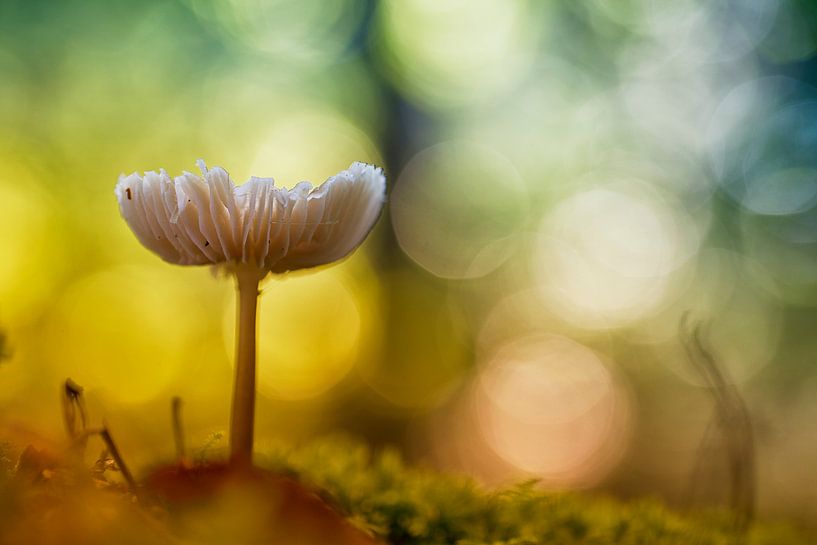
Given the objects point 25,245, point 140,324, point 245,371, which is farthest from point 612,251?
point 245,371

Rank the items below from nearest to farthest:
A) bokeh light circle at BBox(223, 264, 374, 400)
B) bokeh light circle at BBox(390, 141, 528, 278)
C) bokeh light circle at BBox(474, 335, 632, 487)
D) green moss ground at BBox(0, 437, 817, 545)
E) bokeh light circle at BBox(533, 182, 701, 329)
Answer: green moss ground at BBox(0, 437, 817, 545) → bokeh light circle at BBox(390, 141, 528, 278) → bokeh light circle at BBox(223, 264, 374, 400) → bokeh light circle at BBox(533, 182, 701, 329) → bokeh light circle at BBox(474, 335, 632, 487)

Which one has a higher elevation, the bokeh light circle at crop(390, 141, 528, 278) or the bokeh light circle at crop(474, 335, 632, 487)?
the bokeh light circle at crop(390, 141, 528, 278)

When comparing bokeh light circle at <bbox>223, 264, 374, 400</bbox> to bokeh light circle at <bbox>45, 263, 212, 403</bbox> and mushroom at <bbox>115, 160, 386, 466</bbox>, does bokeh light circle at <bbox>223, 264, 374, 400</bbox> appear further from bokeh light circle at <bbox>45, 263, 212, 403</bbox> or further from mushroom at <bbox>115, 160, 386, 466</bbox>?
mushroom at <bbox>115, 160, 386, 466</bbox>

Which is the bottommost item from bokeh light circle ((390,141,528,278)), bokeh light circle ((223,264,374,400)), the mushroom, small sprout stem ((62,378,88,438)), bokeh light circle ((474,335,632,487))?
bokeh light circle ((474,335,632,487))

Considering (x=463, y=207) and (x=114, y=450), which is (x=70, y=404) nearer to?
(x=114, y=450)

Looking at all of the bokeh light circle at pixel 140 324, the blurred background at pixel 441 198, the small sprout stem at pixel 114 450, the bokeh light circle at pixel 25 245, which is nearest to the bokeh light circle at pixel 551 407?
the blurred background at pixel 441 198

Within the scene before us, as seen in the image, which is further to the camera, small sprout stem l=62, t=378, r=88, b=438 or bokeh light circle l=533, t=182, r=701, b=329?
bokeh light circle l=533, t=182, r=701, b=329

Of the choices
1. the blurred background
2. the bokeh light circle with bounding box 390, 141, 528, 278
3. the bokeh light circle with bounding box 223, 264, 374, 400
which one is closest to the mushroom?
the blurred background

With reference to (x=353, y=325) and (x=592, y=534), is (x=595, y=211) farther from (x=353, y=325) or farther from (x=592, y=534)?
(x=592, y=534)

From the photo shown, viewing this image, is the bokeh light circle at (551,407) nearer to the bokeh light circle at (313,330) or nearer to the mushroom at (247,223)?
the bokeh light circle at (313,330)
